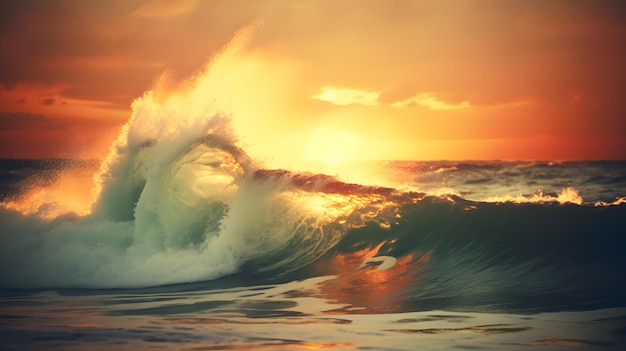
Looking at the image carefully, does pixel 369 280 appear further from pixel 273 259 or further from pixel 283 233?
pixel 283 233

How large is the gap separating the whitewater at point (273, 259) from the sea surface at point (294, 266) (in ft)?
0.13

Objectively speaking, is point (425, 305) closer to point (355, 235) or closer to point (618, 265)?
point (618, 265)

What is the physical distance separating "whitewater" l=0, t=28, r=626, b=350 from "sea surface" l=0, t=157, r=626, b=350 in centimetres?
4

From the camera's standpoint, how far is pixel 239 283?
10.9m

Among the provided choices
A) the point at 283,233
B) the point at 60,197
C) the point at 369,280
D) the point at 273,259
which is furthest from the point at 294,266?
the point at 60,197

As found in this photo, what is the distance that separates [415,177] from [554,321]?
32900 mm

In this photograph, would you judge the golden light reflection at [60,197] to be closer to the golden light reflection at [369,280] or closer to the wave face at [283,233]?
the wave face at [283,233]

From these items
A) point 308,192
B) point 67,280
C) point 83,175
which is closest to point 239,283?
point 67,280

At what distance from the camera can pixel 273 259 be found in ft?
41.0

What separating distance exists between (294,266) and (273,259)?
0.48m

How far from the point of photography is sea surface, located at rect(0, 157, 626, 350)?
7.12 meters

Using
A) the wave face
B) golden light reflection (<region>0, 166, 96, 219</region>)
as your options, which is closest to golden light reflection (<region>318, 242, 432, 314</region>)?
the wave face

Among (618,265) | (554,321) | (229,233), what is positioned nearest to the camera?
(554,321)

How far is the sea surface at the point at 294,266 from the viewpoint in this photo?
7.12 m
